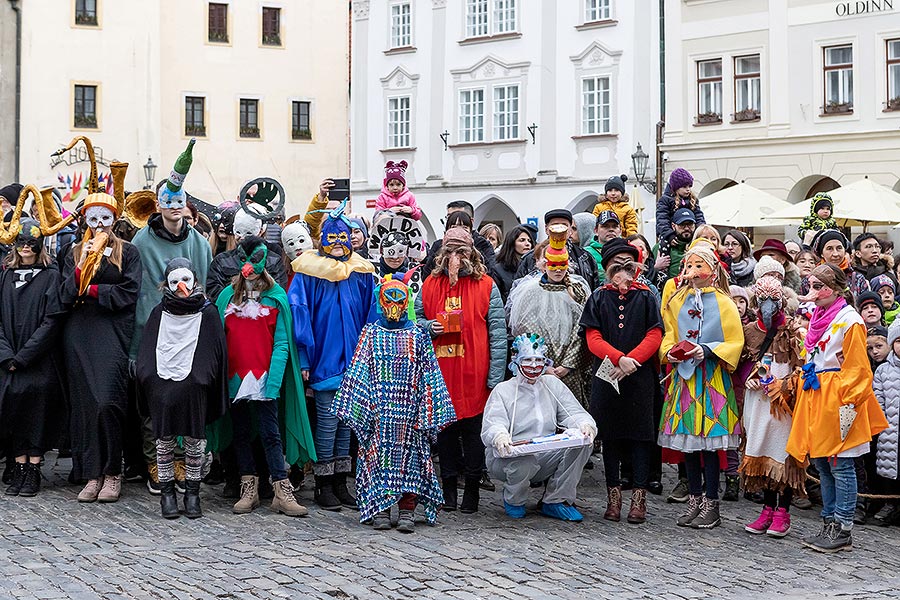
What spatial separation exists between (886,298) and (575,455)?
3.71 metres

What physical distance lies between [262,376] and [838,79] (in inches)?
866

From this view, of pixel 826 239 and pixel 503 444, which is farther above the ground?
pixel 826 239

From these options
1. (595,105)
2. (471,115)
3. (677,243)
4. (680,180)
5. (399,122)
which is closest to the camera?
(677,243)

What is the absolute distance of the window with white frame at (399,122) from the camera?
37.6 meters

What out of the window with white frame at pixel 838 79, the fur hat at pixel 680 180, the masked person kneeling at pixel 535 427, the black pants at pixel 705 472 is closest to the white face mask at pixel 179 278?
the masked person kneeling at pixel 535 427

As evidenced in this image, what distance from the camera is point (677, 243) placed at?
39.3ft

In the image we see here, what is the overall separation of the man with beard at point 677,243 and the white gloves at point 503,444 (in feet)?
9.91

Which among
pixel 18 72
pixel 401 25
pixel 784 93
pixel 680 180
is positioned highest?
pixel 401 25

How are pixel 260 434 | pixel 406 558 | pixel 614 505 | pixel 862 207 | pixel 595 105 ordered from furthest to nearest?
1. pixel 595 105
2. pixel 862 207
3. pixel 260 434
4. pixel 614 505
5. pixel 406 558

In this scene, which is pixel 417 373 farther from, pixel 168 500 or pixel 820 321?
pixel 820 321

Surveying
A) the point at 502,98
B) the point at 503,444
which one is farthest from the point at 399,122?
the point at 503,444

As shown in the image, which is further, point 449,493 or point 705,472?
point 449,493

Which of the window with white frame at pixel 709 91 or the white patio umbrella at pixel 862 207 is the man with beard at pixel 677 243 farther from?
the window with white frame at pixel 709 91

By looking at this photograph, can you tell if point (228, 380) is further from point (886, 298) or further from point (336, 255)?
point (886, 298)
